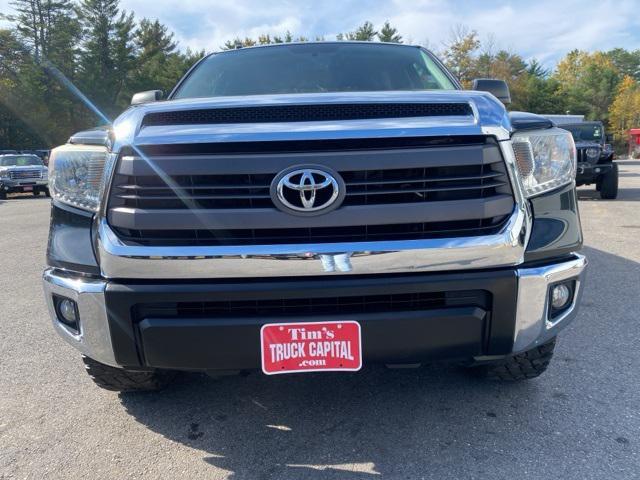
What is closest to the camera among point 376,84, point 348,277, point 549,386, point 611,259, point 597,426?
point 348,277

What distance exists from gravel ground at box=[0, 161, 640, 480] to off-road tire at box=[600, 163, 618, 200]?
1017 centimetres

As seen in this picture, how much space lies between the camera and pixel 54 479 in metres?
2.10

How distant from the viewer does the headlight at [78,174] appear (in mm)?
2186

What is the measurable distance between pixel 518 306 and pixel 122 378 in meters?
1.82

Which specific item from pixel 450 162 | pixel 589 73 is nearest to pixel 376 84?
pixel 450 162

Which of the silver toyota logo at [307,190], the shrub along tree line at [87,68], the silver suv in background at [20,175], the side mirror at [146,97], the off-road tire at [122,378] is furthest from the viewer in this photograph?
the shrub along tree line at [87,68]

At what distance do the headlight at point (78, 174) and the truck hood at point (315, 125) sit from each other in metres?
0.17

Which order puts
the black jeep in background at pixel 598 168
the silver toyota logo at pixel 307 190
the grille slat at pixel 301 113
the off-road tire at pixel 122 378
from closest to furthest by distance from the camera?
1. the silver toyota logo at pixel 307 190
2. the grille slat at pixel 301 113
3. the off-road tire at pixel 122 378
4. the black jeep in background at pixel 598 168

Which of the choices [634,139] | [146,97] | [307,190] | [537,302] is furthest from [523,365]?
[634,139]

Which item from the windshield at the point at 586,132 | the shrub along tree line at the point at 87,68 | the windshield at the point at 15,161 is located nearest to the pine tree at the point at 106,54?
the shrub along tree line at the point at 87,68

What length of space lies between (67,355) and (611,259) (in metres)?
5.34

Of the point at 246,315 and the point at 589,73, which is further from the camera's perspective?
the point at 589,73

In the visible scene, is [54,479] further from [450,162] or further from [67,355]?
[450,162]

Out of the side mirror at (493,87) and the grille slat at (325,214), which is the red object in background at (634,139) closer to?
the side mirror at (493,87)
